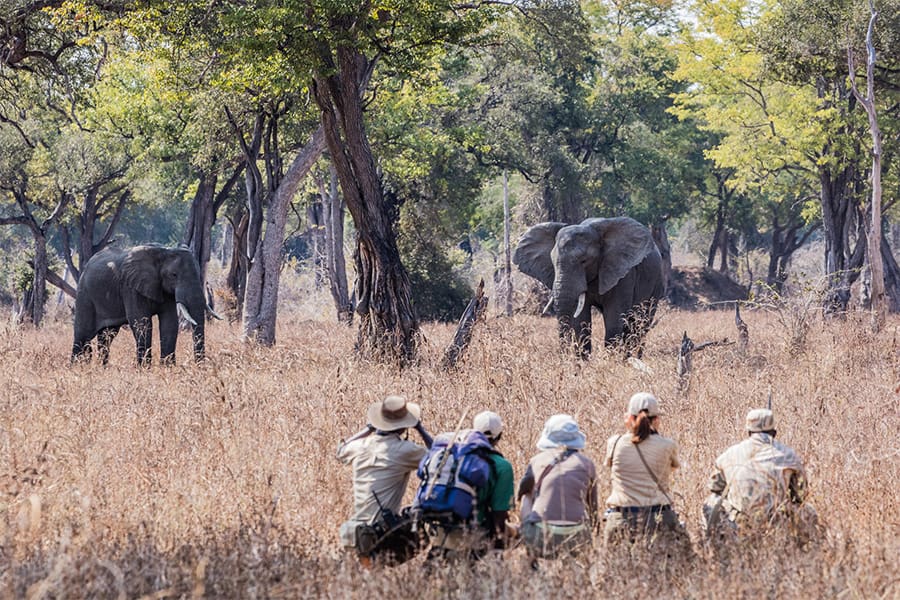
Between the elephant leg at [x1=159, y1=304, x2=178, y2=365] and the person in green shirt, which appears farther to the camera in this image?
the elephant leg at [x1=159, y1=304, x2=178, y2=365]

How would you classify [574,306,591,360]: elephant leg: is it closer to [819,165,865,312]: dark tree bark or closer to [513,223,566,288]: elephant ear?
[513,223,566,288]: elephant ear

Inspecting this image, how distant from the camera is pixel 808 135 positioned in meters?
27.4

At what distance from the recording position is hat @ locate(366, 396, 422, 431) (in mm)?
6691

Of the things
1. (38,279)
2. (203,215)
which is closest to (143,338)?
(203,215)

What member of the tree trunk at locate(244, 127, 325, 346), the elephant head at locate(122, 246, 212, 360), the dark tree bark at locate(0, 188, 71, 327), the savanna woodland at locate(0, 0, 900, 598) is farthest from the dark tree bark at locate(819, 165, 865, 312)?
the dark tree bark at locate(0, 188, 71, 327)

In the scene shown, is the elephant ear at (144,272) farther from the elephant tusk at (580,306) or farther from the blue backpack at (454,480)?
the blue backpack at (454,480)

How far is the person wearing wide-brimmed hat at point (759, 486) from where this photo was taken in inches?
260

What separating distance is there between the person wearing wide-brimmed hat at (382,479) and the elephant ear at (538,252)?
12507 millimetres

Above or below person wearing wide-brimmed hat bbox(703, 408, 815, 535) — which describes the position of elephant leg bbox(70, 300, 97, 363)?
above

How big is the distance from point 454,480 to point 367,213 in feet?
28.1

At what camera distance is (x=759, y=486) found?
6.70m

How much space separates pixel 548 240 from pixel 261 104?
5.71 meters

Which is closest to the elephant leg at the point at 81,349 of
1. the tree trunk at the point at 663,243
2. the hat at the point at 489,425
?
the hat at the point at 489,425

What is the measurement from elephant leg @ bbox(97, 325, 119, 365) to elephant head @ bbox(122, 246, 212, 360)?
91 centimetres
